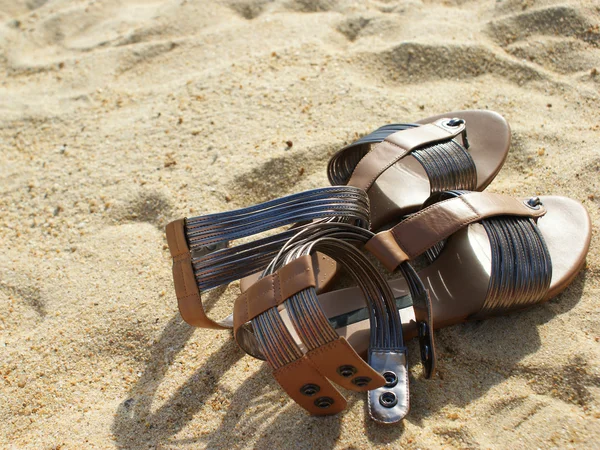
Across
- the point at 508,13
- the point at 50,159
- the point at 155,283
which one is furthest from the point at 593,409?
the point at 50,159

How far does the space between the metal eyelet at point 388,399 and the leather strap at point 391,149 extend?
2.25ft

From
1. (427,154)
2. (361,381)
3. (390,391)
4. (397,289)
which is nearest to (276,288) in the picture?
(361,381)

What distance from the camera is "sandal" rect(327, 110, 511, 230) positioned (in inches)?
85.8

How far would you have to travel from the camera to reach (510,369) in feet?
5.85

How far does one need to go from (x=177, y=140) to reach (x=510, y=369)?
167cm

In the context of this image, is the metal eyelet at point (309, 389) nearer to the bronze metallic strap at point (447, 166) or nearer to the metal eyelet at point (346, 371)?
the metal eyelet at point (346, 371)

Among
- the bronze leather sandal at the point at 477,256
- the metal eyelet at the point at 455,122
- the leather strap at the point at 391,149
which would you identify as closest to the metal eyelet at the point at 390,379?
the bronze leather sandal at the point at 477,256

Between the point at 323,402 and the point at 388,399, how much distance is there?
0.18 m

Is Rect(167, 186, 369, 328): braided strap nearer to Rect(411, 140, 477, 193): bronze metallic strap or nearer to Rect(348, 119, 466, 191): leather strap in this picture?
Rect(348, 119, 466, 191): leather strap

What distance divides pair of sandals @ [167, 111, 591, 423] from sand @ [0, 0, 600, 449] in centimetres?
9

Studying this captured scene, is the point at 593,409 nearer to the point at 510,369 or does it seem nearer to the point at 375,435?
the point at 510,369

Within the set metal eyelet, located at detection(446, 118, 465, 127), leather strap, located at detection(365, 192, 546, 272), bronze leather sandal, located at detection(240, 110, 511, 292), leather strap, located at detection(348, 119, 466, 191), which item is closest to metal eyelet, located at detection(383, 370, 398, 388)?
leather strap, located at detection(365, 192, 546, 272)

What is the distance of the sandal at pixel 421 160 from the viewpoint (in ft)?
7.15

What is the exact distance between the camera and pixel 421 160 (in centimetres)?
218
